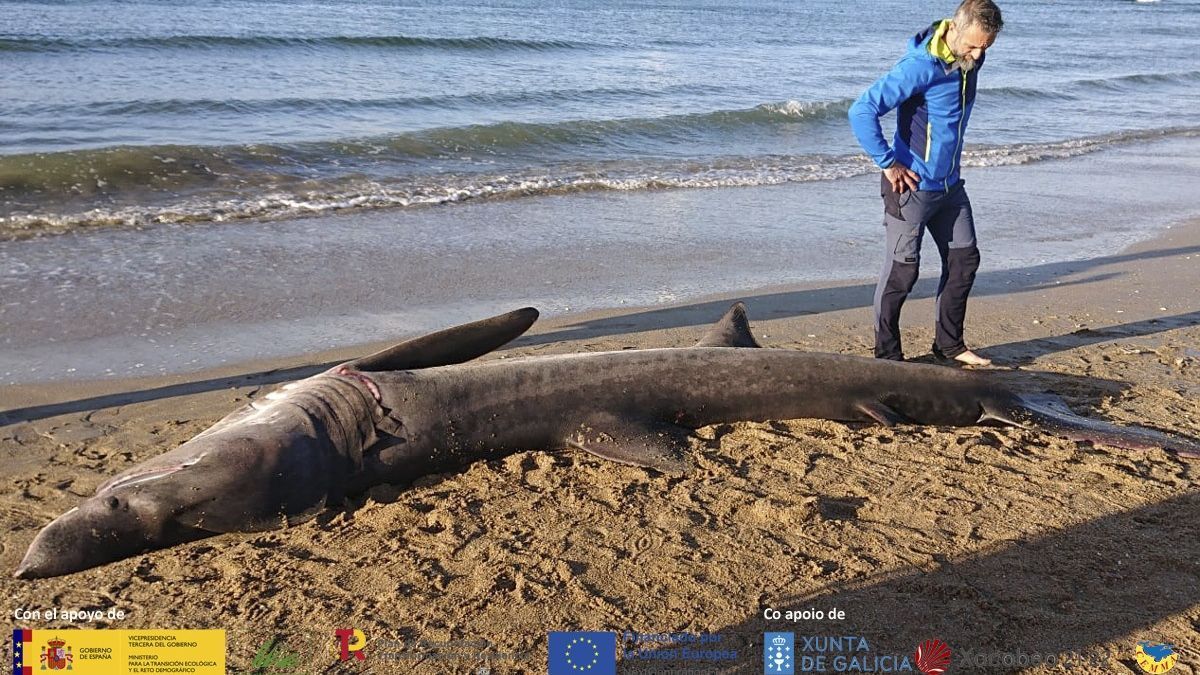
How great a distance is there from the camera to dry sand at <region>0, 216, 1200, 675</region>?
358cm

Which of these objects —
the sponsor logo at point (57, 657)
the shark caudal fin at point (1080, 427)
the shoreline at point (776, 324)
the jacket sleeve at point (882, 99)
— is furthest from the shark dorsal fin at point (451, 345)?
the shark caudal fin at point (1080, 427)

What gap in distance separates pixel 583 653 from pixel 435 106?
1581 centimetres

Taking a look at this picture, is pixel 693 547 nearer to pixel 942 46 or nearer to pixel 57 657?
pixel 57 657

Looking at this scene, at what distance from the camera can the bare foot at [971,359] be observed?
651 cm

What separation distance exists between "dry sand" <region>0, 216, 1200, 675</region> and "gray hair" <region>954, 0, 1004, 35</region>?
210 cm

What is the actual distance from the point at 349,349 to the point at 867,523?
3612 mm

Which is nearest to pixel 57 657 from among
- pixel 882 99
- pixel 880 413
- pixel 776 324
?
pixel 880 413

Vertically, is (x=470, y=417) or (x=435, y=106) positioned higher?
(x=435, y=106)

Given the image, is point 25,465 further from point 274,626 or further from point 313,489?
point 274,626

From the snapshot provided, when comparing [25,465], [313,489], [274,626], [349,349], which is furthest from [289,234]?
[274,626]

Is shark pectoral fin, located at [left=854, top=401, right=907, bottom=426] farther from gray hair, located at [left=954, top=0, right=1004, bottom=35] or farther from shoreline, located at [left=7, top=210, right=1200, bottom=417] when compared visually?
gray hair, located at [left=954, top=0, right=1004, bottom=35]

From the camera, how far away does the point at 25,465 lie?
16.1 feet

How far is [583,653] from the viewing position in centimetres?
344

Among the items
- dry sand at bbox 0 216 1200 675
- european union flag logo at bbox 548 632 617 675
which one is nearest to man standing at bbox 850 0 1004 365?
dry sand at bbox 0 216 1200 675
